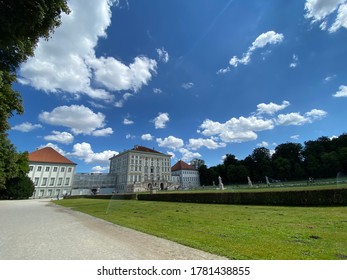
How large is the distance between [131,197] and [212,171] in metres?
69.9

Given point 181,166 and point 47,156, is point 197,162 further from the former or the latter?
point 47,156

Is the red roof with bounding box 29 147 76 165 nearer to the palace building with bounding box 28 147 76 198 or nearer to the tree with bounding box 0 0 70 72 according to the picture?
the palace building with bounding box 28 147 76 198

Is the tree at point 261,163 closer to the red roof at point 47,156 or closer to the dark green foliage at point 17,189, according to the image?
the red roof at point 47,156

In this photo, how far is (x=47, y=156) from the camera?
2977 inches

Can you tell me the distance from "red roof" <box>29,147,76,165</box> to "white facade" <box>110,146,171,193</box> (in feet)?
71.8

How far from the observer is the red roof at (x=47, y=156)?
239ft

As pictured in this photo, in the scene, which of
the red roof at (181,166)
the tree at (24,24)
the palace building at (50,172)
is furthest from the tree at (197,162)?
the tree at (24,24)

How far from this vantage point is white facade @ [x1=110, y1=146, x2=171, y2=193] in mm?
86625

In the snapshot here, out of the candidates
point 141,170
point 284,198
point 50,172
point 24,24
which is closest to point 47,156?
point 50,172

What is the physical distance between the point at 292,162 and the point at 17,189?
8296 centimetres

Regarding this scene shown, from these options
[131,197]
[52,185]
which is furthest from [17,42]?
[52,185]

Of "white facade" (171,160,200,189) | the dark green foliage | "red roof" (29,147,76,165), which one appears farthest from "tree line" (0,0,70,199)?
"white facade" (171,160,200,189)

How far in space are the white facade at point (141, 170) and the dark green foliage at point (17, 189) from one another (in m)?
38.1
